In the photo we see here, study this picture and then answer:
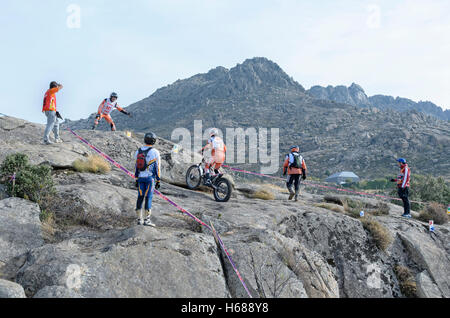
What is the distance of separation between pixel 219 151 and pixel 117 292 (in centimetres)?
759

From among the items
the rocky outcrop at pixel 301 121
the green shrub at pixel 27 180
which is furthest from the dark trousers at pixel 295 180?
the rocky outcrop at pixel 301 121

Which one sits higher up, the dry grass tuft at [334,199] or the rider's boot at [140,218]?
the rider's boot at [140,218]

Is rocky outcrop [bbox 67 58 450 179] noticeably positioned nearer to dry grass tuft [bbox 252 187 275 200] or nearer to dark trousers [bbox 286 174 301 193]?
dark trousers [bbox 286 174 301 193]

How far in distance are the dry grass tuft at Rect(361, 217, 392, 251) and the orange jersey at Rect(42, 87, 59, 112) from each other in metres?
11.5

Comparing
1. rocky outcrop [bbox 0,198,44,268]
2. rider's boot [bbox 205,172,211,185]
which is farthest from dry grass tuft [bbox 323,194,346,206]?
rocky outcrop [bbox 0,198,44,268]

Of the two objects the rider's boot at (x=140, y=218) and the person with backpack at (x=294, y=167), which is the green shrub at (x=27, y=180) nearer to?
the rider's boot at (x=140, y=218)

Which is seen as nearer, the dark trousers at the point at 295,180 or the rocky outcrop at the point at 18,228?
the rocky outcrop at the point at 18,228

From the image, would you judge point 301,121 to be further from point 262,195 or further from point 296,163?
point 296,163

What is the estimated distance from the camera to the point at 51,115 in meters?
12.0

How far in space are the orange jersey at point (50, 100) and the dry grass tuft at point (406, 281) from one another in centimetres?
1255

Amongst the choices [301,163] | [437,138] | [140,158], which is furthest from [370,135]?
[140,158]

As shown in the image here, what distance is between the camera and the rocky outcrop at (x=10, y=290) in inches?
159

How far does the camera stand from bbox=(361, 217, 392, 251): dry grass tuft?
913cm

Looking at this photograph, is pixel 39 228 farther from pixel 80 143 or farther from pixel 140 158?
pixel 80 143
